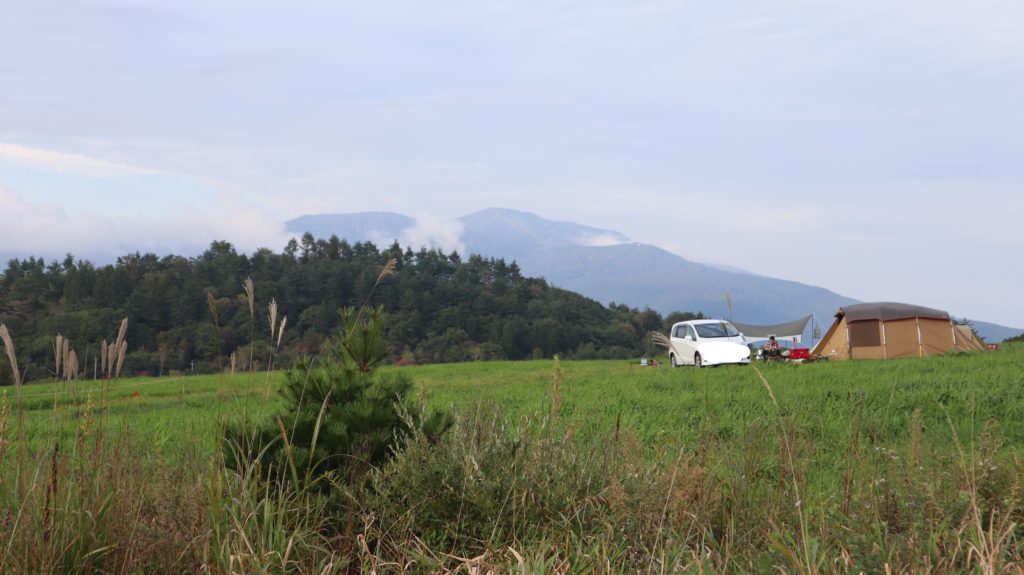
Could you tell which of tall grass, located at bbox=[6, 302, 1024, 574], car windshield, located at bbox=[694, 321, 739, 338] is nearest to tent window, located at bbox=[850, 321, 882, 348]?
car windshield, located at bbox=[694, 321, 739, 338]

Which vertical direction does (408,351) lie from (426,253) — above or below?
below

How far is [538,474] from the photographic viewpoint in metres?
4.61

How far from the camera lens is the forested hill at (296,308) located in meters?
47.9

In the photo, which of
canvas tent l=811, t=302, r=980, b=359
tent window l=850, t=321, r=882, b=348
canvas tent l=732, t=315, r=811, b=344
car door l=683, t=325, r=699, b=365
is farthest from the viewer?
canvas tent l=732, t=315, r=811, b=344

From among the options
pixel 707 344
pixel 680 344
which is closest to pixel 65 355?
pixel 707 344

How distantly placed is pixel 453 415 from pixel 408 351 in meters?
46.9

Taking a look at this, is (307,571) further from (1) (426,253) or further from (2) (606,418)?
(1) (426,253)

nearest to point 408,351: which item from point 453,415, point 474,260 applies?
point 474,260

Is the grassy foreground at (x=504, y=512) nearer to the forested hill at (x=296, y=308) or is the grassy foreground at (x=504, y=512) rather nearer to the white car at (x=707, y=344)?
the white car at (x=707, y=344)

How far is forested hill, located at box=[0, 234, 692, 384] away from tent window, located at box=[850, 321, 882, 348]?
24.3m

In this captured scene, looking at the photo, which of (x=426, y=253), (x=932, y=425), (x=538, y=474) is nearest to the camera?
(x=538, y=474)

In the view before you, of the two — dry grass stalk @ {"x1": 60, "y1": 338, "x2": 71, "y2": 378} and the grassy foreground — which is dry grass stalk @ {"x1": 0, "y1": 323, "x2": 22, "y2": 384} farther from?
dry grass stalk @ {"x1": 60, "y1": 338, "x2": 71, "y2": 378}

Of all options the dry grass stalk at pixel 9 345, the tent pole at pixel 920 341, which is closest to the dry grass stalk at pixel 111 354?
the dry grass stalk at pixel 9 345

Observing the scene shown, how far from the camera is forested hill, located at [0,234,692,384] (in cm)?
4791
